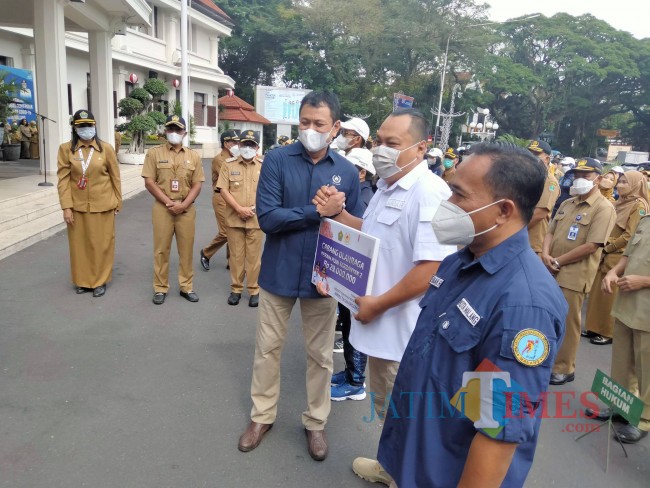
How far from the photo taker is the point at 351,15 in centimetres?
3581

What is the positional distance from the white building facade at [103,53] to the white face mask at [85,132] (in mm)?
6857

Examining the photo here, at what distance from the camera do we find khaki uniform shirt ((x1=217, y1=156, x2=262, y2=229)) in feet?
18.1

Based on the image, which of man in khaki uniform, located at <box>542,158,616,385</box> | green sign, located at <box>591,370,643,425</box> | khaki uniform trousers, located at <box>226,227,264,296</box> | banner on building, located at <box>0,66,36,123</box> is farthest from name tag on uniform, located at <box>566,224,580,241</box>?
banner on building, located at <box>0,66,36,123</box>

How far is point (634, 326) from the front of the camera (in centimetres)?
326

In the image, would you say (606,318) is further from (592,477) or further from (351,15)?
(351,15)

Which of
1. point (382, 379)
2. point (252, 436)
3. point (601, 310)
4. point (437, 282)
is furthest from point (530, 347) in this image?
point (601, 310)

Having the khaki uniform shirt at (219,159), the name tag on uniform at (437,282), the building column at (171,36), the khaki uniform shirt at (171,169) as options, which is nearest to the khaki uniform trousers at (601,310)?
the name tag on uniform at (437,282)

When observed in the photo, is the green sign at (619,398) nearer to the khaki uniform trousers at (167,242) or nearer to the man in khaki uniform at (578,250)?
the man in khaki uniform at (578,250)

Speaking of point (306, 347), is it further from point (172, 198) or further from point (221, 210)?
point (221, 210)

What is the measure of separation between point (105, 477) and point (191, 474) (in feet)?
1.46

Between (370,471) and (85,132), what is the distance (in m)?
4.40

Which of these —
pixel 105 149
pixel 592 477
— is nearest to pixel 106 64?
pixel 105 149

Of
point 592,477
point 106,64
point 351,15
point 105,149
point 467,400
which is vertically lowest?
point 592,477

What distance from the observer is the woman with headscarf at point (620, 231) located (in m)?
5.17
